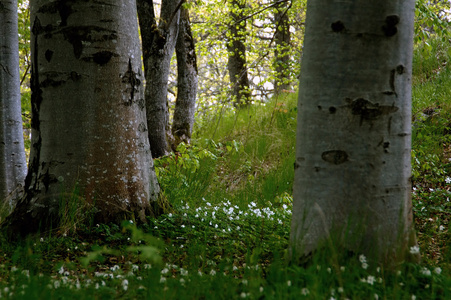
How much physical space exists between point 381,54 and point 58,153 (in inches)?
94.3

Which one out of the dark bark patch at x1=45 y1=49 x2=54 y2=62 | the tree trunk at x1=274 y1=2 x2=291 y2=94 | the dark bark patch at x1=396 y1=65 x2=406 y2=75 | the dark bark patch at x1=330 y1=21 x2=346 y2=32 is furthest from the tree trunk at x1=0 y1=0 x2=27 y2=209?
the dark bark patch at x1=396 y1=65 x2=406 y2=75

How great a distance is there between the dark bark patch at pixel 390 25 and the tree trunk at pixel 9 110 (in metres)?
4.78

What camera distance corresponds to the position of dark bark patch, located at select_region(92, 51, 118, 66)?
9.58ft

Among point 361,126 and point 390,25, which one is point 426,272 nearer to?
point 361,126

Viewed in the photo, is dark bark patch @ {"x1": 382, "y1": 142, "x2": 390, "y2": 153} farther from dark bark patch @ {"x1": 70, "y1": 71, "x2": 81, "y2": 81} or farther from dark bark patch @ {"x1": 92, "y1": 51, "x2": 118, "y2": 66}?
dark bark patch @ {"x1": 70, "y1": 71, "x2": 81, "y2": 81}

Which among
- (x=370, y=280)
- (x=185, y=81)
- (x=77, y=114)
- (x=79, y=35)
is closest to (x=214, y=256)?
(x=370, y=280)

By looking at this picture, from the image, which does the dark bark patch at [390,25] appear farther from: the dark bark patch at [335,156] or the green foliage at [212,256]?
the green foliage at [212,256]

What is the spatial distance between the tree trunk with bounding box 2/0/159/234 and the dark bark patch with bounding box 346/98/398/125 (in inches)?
72.8

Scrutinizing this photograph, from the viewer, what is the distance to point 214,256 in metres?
2.69

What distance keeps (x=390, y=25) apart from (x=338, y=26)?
0.27 meters

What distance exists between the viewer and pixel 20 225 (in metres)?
2.88

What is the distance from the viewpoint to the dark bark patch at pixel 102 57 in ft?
9.58

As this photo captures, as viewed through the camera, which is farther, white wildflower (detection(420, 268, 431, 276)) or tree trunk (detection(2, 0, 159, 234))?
tree trunk (detection(2, 0, 159, 234))

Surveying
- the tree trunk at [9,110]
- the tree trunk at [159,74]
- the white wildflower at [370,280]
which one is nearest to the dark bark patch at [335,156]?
the white wildflower at [370,280]
